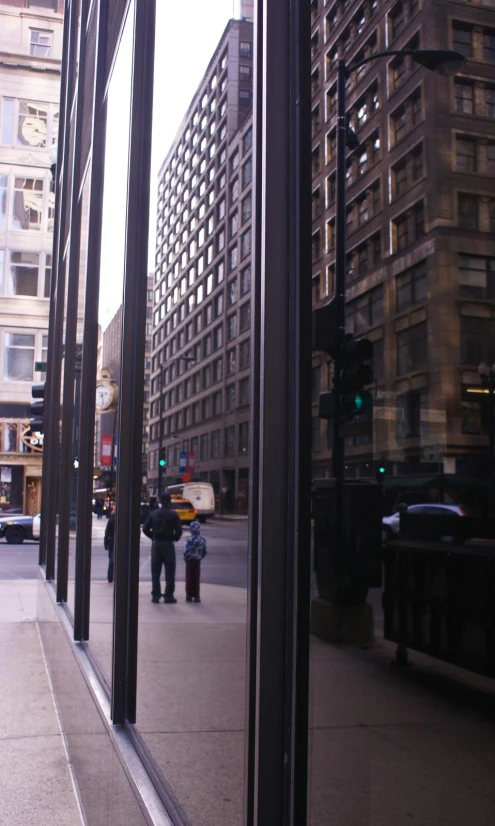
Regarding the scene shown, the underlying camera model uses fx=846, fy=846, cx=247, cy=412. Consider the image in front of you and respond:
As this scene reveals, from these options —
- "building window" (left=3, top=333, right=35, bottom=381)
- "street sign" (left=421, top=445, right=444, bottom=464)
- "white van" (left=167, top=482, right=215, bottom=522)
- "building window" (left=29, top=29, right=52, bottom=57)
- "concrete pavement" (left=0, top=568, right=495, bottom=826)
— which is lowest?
"concrete pavement" (left=0, top=568, right=495, bottom=826)

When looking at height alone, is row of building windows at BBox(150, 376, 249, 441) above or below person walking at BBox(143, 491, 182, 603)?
above

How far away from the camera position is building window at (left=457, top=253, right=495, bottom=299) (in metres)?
1.01

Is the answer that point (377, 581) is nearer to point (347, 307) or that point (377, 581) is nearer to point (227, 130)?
point (347, 307)

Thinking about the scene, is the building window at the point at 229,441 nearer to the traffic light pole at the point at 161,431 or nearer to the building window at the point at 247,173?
the building window at the point at 247,173

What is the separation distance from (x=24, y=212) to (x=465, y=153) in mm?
37995

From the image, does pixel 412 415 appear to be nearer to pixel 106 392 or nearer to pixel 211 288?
pixel 211 288

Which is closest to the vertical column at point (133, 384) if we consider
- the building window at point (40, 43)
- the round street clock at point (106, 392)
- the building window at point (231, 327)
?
the round street clock at point (106, 392)

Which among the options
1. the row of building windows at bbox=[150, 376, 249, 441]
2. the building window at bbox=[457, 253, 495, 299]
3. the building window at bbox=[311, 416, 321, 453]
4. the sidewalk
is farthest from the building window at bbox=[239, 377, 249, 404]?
the sidewalk

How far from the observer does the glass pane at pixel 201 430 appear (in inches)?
82.7

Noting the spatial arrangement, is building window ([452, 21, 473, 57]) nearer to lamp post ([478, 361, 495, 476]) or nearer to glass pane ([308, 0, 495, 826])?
glass pane ([308, 0, 495, 826])

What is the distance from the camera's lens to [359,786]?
1.26m

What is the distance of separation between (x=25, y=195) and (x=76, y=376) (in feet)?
101

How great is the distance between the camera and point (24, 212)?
36781mm

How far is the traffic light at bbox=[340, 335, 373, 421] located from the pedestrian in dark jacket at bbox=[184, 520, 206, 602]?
1.09 m
